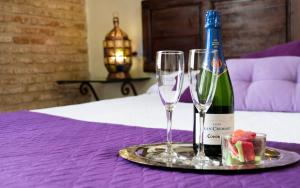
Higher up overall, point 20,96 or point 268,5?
point 268,5

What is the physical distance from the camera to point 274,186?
2.33ft

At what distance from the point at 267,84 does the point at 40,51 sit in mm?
2159

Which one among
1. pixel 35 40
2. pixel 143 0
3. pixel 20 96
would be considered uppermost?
pixel 143 0

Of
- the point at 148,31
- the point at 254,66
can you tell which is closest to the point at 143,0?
the point at 148,31

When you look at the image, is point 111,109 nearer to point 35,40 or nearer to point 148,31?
point 148,31

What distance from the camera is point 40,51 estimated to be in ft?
11.5

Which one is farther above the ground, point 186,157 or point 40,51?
point 40,51

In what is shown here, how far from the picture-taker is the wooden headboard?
2.67 meters

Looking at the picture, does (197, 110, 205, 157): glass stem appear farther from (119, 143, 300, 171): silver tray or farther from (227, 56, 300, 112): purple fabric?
(227, 56, 300, 112): purple fabric

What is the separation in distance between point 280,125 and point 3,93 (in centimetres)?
239

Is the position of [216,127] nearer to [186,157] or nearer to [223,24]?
[186,157]

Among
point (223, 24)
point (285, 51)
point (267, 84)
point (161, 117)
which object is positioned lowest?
point (161, 117)

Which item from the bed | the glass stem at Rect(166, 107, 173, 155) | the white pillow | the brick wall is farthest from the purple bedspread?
the brick wall

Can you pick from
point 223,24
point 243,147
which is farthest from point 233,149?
point 223,24
